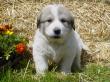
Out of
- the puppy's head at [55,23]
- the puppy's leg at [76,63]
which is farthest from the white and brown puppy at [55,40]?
the puppy's leg at [76,63]

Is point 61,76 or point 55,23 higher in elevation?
point 55,23

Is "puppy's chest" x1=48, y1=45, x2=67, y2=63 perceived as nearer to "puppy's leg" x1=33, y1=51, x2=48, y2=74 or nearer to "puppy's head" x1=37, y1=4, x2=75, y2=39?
"puppy's leg" x1=33, y1=51, x2=48, y2=74

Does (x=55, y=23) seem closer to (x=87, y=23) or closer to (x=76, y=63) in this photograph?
(x=76, y=63)

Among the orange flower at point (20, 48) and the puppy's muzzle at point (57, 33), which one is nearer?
the puppy's muzzle at point (57, 33)

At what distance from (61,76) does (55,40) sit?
0.60m

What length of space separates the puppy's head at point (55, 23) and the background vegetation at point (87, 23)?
0.79m

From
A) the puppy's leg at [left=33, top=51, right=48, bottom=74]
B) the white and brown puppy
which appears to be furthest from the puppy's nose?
the puppy's leg at [left=33, top=51, right=48, bottom=74]

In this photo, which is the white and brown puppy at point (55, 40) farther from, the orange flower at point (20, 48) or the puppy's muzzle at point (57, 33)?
the orange flower at point (20, 48)

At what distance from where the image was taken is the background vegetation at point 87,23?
802cm

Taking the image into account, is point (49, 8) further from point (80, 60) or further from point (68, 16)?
point (80, 60)

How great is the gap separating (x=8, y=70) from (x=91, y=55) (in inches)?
79.2

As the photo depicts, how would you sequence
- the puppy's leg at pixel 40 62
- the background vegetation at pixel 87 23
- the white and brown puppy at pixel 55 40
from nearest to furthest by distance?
the white and brown puppy at pixel 55 40 < the puppy's leg at pixel 40 62 < the background vegetation at pixel 87 23

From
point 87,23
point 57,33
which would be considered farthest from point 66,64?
point 87,23

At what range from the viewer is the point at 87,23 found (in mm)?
10078
